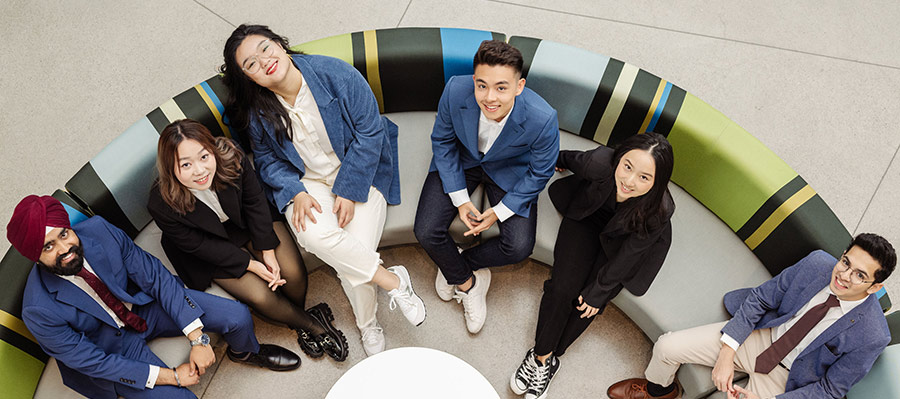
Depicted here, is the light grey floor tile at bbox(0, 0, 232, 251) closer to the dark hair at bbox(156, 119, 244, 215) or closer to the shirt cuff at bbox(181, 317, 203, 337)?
the dark hair at bbox(156, 119, 244, 215)

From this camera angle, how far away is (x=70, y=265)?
1897 mm

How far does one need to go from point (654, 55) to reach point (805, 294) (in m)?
1.62

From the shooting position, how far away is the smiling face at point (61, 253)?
1.86 metres

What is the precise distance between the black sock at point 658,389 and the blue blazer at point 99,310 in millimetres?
1842

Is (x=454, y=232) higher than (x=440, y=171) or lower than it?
lower

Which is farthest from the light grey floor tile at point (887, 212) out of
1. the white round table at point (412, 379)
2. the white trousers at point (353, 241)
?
the white trousers at point (353, 241)

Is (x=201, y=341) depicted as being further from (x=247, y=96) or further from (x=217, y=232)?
(x=247, y=96)

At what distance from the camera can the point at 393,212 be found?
257 cm

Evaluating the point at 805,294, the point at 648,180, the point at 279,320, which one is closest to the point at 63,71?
the point at 279,320

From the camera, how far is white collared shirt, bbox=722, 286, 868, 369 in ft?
6.36

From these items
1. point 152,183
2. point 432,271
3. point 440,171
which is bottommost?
point 432,271

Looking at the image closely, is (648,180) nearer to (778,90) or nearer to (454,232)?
(454,232)

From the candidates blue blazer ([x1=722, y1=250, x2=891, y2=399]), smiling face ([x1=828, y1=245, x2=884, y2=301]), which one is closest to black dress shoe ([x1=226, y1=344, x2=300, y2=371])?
blue blazer ([x1=722, y1=250, x2=891, y2=399])

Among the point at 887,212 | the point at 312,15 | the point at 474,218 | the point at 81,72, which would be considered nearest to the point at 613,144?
the point at 474,218
